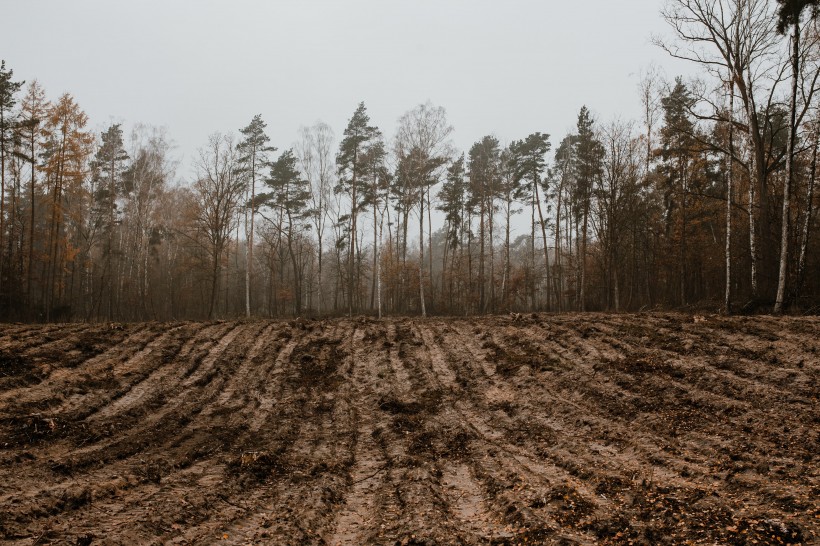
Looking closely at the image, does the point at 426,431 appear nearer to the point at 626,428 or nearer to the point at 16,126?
the point at 626,428

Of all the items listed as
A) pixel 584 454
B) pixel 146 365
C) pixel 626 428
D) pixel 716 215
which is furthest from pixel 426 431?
pixel 716 215

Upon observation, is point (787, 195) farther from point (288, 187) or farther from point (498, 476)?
point (288, 187)

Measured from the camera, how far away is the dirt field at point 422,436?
4.54 m

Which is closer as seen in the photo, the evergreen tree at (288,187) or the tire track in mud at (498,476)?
the tire track in mud at (498,476)

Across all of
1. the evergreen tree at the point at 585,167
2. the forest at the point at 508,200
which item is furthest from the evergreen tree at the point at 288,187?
the evergreen tree at the point at 585,167

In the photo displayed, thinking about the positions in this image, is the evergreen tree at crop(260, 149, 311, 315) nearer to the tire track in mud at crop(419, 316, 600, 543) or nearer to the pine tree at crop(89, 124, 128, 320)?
the pine tree at crop(89, 124, 128, 320)

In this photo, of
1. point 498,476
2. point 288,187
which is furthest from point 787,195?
point 288,187

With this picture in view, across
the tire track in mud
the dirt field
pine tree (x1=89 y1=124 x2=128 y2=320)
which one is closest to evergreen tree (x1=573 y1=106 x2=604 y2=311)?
the dirt field

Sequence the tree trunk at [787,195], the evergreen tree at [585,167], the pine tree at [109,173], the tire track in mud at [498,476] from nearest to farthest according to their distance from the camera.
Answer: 1. the tire track in mud at [498,476]
2. the tree trunk at [787,195]
3. the evergreen tree at [585,167]
4. the pine tree at [109,173]

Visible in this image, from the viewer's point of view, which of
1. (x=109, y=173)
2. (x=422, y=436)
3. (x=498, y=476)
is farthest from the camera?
(x=109, y=173)

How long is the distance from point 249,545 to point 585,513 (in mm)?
3648

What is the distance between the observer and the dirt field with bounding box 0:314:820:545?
14.9 ft

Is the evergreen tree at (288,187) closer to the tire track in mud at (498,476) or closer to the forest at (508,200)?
the forest at (508,200)

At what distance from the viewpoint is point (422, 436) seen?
7953 millimetres
